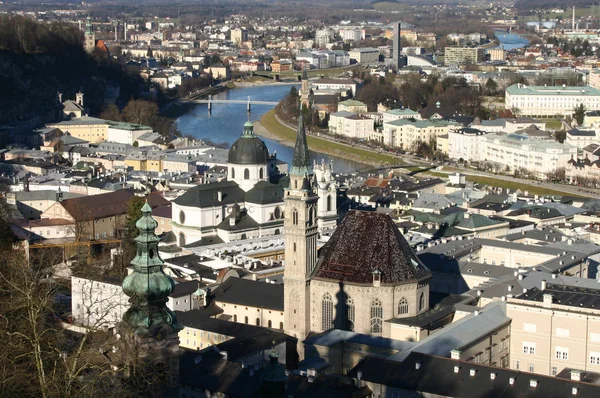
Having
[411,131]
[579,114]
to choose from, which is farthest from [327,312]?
[579,114]

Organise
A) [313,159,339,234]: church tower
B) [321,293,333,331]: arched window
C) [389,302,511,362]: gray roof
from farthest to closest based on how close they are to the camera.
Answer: [313,159,339,234]: church tower, [321,293,333,331]: arched window, [389,302,511,362]: gray roof

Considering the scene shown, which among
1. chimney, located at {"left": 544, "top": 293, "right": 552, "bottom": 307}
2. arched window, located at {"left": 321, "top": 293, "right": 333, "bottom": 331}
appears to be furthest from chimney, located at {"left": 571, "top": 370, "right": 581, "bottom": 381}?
arched window, located at {"left": 321, "top": 293, "right": 333, "bottom": 331}

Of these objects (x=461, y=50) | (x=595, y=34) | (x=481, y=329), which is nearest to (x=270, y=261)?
(x=481, y=329)

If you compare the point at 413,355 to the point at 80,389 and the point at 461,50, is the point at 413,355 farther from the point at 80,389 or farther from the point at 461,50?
the point at 461,50

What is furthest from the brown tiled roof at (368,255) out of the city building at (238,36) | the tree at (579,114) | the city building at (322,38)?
the city building at (238,36)

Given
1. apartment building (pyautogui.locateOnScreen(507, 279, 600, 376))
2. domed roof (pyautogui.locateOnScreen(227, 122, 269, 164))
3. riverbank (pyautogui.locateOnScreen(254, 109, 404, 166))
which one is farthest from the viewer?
riverbank (pyautogui.locateOnScreen(254, 109, 404, 166))

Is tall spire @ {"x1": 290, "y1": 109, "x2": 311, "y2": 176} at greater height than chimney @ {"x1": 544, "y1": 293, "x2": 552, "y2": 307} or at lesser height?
greater

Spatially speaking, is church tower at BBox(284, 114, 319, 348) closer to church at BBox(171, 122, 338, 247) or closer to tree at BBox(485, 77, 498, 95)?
church at BBox(171, 122, 338, 247)
